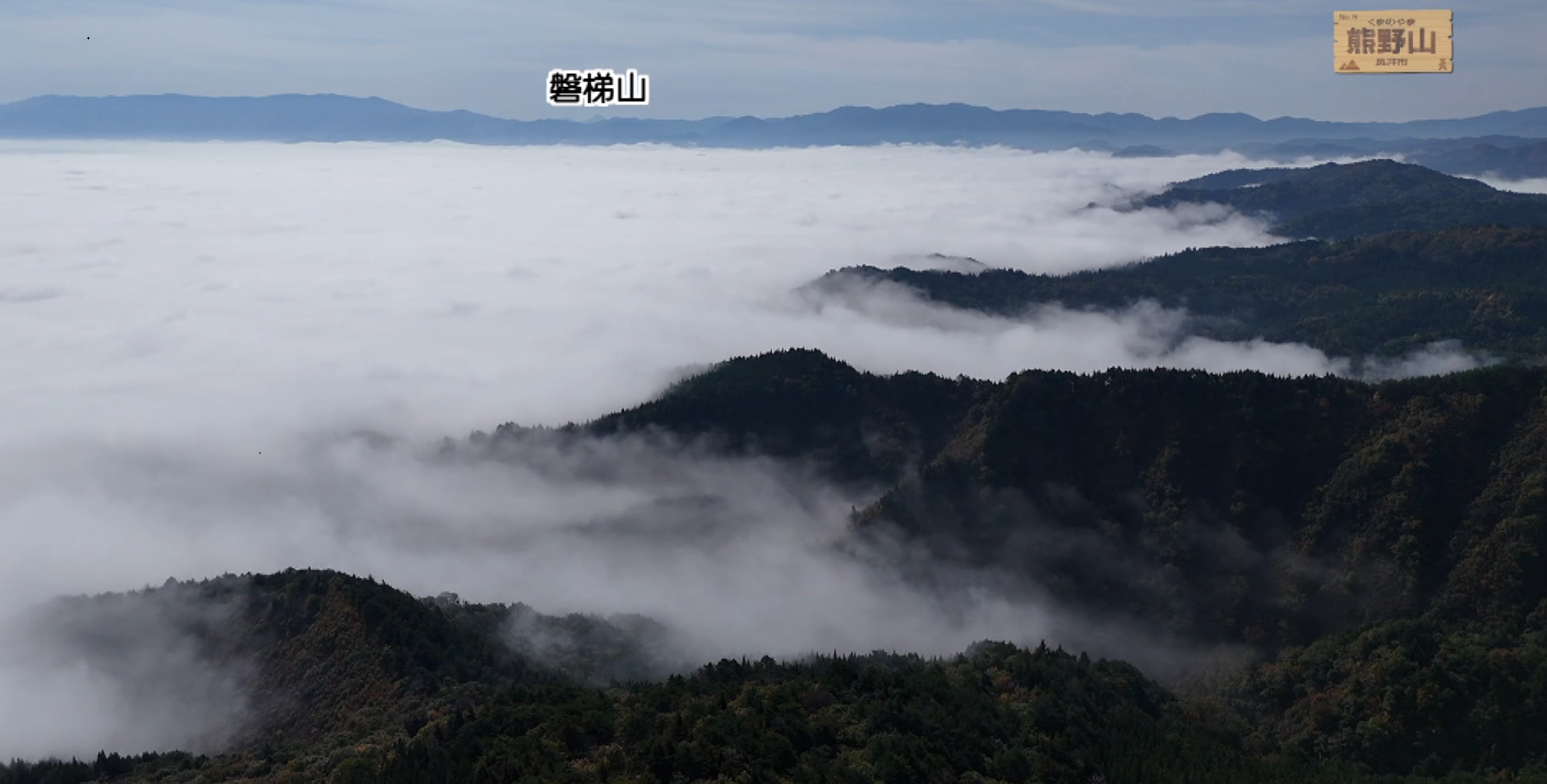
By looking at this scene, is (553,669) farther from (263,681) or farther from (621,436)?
(621,436)

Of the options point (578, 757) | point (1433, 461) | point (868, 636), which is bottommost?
point (868, 636)

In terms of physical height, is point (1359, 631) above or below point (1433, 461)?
below

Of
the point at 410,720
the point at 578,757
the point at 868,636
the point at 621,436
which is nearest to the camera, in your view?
the point at 578,757

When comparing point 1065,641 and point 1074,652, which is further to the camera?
point 1065,641

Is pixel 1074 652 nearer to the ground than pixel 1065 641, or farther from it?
nearer to the ground

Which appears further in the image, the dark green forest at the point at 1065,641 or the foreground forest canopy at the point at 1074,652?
the dark green forest at the point at 1065,641

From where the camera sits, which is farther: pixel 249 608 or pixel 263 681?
pixel 249 608

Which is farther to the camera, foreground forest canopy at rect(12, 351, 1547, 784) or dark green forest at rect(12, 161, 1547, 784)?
dark green forest at rect(12, 161, 1547, 784)

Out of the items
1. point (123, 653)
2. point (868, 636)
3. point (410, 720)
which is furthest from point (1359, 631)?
point (123, 653)
